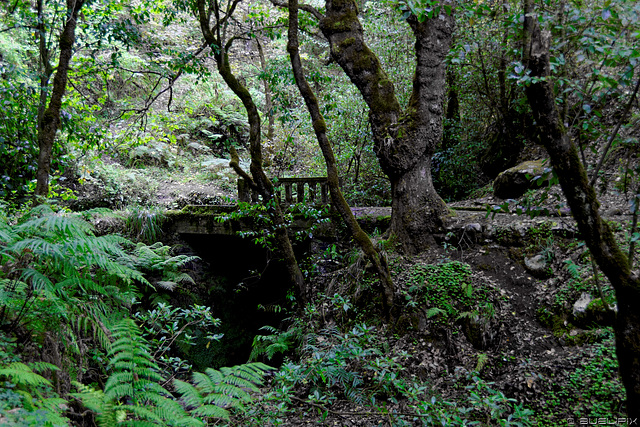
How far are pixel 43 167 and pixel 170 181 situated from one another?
7764 millimetres

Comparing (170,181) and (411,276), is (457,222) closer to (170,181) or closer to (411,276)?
(411,276)

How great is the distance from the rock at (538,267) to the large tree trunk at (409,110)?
4.15ft

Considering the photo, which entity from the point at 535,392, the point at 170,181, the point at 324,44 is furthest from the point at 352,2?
the point at 324,44

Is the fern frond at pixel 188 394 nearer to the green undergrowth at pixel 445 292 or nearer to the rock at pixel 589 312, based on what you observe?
the green undergrowth at pixel 445 292

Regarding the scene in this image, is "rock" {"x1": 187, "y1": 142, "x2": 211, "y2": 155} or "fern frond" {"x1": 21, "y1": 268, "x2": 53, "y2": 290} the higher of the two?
"rock" {"x1": 187, "y1": 142, "x2": 211, "y2": 155}

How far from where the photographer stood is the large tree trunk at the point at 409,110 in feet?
16.9

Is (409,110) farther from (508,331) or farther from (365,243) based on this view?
(508,331)

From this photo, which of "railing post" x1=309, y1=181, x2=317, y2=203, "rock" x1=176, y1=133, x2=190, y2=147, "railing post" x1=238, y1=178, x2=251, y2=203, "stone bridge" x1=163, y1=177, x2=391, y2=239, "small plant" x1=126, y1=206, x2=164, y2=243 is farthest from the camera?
"rock" x1=176, y1=133, x2=190, y2=147

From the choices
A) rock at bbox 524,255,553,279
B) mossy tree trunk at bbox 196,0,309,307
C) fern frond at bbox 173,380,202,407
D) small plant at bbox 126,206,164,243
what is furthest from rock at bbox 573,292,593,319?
small plant at bbox 126,206,164,243

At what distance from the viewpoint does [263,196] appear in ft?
18.9

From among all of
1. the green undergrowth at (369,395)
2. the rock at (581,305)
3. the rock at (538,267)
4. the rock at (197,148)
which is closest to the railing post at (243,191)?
the green undergrowth at (369,395)

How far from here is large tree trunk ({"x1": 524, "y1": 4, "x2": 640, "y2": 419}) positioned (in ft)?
6.30

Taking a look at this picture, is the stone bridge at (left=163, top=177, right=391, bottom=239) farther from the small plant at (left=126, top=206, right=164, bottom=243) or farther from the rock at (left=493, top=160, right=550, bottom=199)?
the rock at (left=493, top=160, right=550, bottom=199)

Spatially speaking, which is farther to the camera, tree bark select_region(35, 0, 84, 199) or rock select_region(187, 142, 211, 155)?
rock select_region(187, 142, 211, 155)
